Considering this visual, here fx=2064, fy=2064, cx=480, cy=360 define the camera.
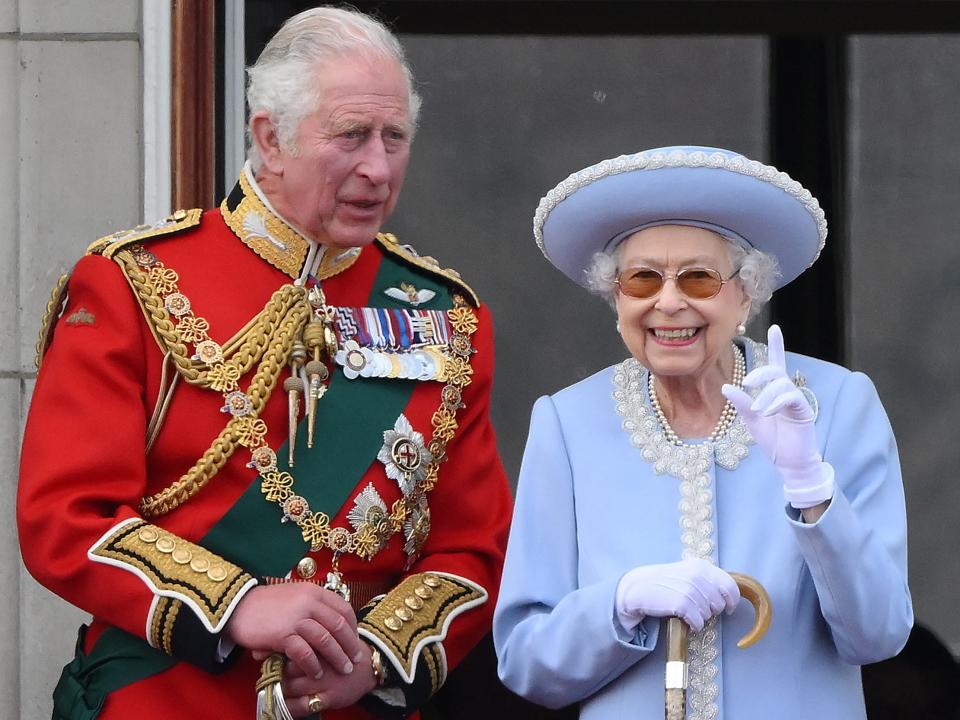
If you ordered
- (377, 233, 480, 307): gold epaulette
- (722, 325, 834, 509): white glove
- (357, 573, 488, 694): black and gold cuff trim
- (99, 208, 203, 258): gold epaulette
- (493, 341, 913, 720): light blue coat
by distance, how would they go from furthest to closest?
(377, 233, 480, 307): gold epaulette → (99, 208, 203, 258): gold epaulette → (357, 573, 488, 694): black and gold cuff trim → (493, 341, 913, 720): light blue coat → (722, 325, 834, 509): white glove

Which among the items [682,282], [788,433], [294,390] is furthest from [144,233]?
[788,433]

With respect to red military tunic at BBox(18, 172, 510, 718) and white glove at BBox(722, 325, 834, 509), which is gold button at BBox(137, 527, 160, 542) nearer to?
→ red military tunic at BBox(18, 172, 510, 718)

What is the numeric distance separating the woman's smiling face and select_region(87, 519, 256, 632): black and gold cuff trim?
758 mm

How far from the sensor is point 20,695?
4320mm

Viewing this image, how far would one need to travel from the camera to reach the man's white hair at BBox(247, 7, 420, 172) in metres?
3.47

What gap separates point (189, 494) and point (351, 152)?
2.06 feet

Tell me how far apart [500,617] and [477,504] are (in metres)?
0.54

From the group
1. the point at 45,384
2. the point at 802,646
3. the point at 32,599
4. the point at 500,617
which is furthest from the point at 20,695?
the point at 802,646

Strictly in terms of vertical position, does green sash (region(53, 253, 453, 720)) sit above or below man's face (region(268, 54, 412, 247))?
below

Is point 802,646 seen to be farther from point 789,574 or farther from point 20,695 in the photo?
point 20,695

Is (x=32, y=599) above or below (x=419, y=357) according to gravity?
below

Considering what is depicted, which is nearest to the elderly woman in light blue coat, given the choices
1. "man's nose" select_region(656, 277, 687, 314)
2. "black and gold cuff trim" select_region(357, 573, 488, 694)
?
"man's nose" select_region(656, 277, 687, 314)

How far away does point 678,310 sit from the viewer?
300 centimetres

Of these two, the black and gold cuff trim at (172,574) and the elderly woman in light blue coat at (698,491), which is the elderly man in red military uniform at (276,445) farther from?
the elderly woman in light blue coat at (698,491)
